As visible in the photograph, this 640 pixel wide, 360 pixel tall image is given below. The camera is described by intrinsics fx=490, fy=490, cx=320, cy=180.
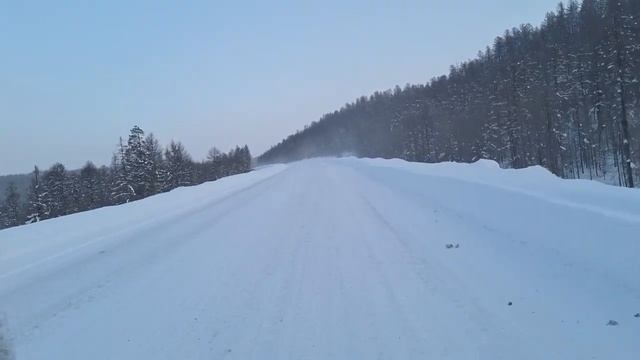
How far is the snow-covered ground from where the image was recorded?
14.9 ft

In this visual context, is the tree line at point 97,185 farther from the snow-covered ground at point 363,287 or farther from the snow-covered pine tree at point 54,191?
the snow-covered ground at point 363,287

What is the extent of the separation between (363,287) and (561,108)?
6481 cm

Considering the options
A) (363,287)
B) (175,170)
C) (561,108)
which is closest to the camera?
(363,287)

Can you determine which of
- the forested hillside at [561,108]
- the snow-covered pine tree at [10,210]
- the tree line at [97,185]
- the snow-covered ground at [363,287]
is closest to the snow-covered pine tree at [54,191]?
the tree line at [97,185]

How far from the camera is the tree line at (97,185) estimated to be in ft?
197

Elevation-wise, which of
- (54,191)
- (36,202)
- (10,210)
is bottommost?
(10,210)

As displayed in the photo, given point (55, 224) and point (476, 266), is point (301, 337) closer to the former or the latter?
point (476, 266)

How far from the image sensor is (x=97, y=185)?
79000 mm

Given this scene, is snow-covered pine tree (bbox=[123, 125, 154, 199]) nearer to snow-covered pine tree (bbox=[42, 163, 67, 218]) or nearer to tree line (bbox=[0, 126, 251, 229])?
tree line (bbox=[0, 126, 251, 229])

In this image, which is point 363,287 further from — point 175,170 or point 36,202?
point 175,170

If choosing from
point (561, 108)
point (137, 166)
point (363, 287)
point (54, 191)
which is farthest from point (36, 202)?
point (561, 108)

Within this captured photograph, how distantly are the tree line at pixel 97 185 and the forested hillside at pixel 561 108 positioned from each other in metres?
45.4

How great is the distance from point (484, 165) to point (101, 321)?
51.8 ft

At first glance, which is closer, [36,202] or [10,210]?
[36,202]
